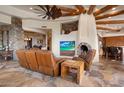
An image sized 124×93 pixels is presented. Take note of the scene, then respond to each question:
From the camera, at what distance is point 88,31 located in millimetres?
7684

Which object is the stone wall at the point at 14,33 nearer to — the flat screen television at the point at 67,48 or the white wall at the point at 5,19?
the white wall at the point at 5,19

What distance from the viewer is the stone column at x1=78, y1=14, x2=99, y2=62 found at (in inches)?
300

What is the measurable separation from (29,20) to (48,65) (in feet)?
18.5

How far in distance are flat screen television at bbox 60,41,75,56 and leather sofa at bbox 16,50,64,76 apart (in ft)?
14.1

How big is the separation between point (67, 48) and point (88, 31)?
2.08m

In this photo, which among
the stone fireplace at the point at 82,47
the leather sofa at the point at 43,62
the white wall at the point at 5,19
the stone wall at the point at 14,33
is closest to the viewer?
the leather sofa at the point at 43,62

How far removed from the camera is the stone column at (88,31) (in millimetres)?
7613

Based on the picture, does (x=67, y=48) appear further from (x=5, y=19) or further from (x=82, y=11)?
(x=5, y=19)

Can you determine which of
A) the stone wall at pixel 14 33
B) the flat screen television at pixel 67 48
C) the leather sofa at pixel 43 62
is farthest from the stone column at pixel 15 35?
the leather sofa at pixel 43 62

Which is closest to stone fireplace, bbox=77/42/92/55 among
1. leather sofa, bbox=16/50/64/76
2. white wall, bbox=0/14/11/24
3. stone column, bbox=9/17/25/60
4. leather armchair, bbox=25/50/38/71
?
leather sofa, bbox=16/50/64/76

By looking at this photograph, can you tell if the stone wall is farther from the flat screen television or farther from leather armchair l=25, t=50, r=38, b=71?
leather armchair l=25, t=50, r=38, b=71

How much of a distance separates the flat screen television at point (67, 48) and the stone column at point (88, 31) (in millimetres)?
1264

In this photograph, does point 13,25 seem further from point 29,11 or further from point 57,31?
point 57,31
